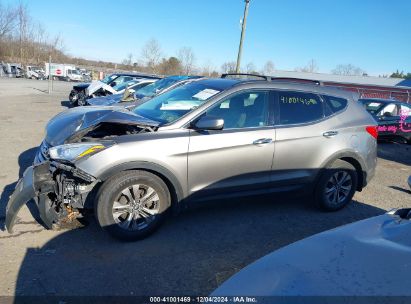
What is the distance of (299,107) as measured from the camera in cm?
479

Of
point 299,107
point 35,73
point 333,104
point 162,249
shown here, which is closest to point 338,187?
point 333,104

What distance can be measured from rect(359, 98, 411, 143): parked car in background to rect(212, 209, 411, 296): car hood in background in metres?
9.83

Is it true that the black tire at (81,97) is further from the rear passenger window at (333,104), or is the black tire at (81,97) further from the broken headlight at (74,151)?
the rear passenger window at (333,104)

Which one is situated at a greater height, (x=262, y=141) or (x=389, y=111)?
(x=389, y=111)

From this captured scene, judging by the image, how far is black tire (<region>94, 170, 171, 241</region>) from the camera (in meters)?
3.67

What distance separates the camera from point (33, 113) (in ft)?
44.0

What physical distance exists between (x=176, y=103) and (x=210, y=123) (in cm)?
99

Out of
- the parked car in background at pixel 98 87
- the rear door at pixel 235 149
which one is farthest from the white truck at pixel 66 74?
the rear door at pixel 235 149

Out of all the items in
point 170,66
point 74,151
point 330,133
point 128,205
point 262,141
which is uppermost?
point 170,66

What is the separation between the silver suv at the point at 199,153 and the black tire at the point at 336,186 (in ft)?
0.05

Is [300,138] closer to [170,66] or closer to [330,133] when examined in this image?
[330,133]

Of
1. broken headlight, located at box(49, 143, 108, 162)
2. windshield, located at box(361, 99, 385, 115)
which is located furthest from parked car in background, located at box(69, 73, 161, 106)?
broken headlight, located at box(49, 143, 108, 162)

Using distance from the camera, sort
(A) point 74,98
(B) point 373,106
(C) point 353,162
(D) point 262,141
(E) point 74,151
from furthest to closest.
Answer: (A) point 74,98
(B) point 373,106
(C) point 353,162
(D) point 262,141
(E) point 74,151

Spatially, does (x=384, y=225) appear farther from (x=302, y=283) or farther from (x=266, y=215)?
(x=266, y=215)
